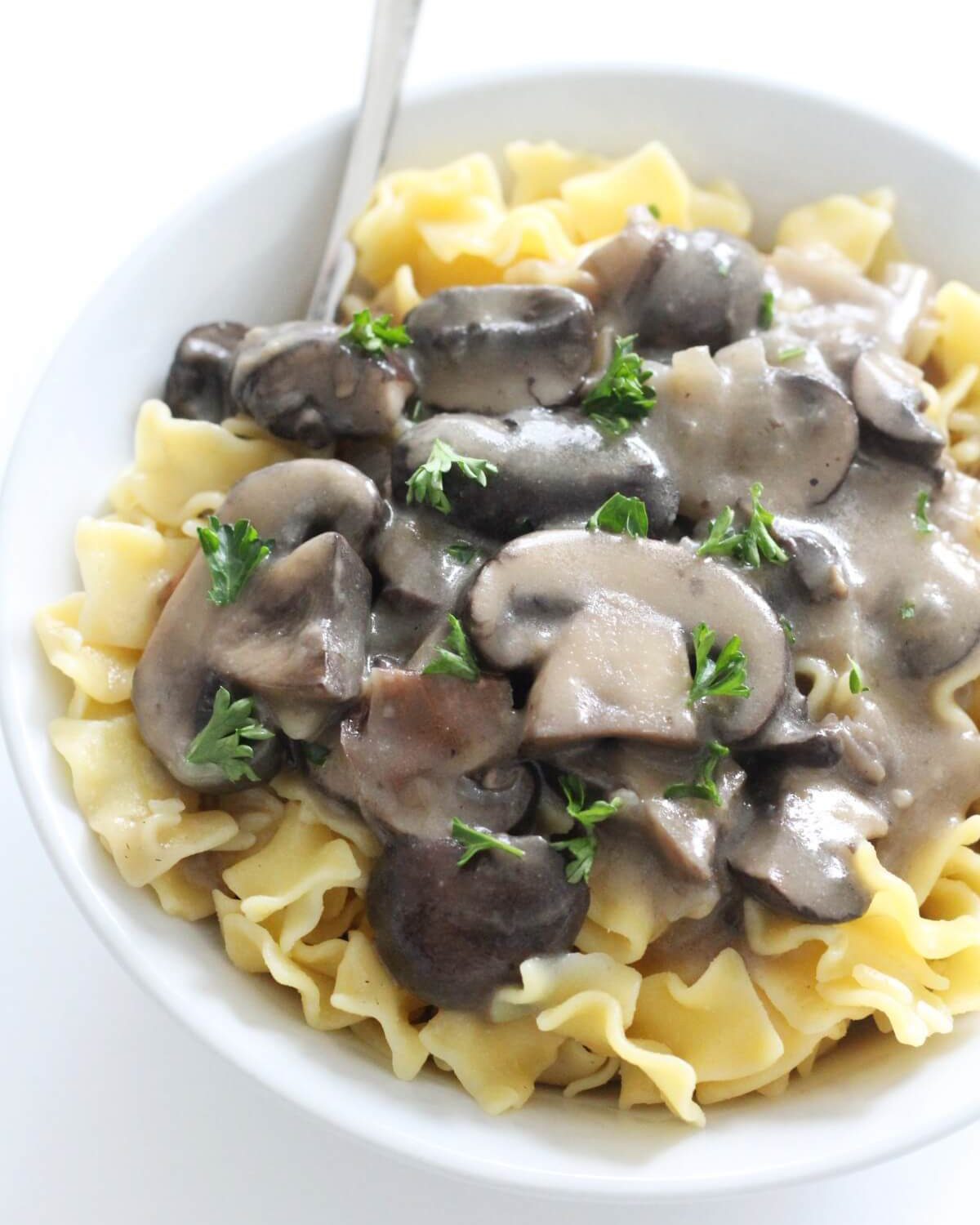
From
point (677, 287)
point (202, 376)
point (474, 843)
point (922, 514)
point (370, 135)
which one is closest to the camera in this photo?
point (474, 843)

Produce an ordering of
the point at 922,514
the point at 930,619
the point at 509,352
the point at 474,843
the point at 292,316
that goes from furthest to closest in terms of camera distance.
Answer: the point at 292,316, the point at 509,352, the point at 922,514, the point at 930,619, the point at 474,843

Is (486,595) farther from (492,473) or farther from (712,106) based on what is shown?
(712,106)

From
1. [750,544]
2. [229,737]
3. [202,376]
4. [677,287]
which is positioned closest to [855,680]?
[750,544]

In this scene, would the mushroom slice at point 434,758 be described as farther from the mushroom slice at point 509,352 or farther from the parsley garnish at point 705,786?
the mushroom slice at point 509,352

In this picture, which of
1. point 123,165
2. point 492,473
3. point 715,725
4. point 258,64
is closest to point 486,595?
point 492,473

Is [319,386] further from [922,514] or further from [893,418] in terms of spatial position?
[922,514]

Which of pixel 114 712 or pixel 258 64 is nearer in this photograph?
pixel 114 712
